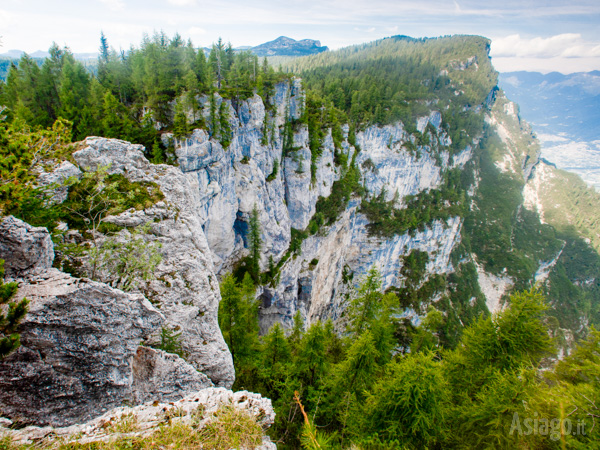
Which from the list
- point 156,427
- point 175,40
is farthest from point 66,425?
point 175,40

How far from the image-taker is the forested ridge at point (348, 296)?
11.4m

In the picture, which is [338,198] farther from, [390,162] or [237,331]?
[237,331]

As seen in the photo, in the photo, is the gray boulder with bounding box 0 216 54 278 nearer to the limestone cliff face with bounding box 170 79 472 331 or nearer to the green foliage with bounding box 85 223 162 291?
the green foliage with bounding box 85 223 162 291

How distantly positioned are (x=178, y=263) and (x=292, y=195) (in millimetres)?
41217

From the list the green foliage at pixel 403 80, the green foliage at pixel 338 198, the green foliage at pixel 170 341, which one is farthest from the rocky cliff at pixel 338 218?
the green foliage at pixel 170 341

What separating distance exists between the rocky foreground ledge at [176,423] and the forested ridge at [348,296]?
7.44 feet

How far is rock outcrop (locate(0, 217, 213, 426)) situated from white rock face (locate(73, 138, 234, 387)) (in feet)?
12.8

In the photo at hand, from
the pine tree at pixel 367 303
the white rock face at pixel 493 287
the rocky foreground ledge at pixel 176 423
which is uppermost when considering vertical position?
the rocky foreground ledge at pixel 176 423

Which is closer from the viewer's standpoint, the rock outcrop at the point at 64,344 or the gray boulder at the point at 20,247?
the rock outcrop at the point at 64,344

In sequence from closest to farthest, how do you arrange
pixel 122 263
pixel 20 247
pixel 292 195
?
pixel 20 247 < pixel 122 263 < pixel 292 195

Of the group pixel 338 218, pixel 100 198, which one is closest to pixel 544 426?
pixel 100 198

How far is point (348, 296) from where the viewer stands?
74.9 meters

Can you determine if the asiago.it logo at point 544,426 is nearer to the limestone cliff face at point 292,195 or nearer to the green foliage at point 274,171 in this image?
the limestone cliff face at point 292,195

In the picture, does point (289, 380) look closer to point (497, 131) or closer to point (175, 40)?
point (175, 40)
